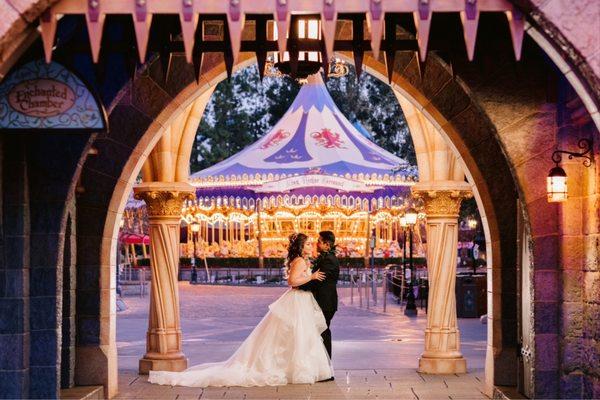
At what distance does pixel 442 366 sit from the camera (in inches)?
644

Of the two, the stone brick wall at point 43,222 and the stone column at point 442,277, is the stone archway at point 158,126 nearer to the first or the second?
the stone brick wall at point 43,222

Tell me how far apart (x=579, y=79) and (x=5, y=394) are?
18.4ft

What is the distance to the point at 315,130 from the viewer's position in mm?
44500

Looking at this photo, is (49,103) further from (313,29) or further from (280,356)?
(280,356)

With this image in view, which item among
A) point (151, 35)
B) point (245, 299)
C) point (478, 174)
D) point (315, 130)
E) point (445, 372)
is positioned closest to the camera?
point (151, 35)

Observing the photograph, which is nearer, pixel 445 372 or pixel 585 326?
pixel 585 326

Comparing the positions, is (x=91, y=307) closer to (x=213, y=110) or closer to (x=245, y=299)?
(x=245, y=299)

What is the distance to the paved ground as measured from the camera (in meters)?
14.3

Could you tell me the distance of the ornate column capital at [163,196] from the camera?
1681cm

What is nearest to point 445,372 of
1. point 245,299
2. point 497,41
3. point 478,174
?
point 478,174

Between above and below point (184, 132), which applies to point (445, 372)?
below

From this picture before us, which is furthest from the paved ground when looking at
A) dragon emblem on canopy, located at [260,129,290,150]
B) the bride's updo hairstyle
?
dragon emblem on canopy, located at [260,129,290,150]

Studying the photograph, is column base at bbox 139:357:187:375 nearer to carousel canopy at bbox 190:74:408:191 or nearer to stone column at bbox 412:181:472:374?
stone column at bbox 412:181:472:374

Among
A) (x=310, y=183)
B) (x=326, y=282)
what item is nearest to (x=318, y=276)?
(x=326, y=282)
